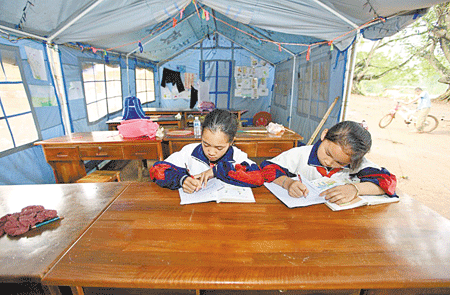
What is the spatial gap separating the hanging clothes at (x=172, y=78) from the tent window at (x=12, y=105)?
19.0 feet

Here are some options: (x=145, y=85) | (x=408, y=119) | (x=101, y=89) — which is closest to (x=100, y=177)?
(x=101, y=89)

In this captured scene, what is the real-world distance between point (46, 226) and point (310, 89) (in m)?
5.06

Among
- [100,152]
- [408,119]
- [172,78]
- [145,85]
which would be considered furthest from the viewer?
[408,119]

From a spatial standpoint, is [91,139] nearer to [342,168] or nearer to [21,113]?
[21,113]

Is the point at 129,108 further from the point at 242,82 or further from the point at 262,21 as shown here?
the point at 242,82

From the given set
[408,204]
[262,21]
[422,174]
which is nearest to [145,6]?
[262,21]

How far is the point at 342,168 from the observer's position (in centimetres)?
140

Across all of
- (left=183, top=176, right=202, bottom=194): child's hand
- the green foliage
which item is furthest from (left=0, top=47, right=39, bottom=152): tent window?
the green foliage

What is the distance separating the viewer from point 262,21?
2.84 m

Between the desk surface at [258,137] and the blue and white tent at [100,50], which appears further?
the desk surface at [258,137]

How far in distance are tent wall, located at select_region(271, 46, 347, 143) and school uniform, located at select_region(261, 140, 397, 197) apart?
95.7 inches

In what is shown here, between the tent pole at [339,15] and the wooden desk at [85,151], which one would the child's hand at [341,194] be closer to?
the wooden desk at [85,151]

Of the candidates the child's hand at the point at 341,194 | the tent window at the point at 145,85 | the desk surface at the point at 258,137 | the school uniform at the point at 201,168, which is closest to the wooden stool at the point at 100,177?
the desk surface at the point at 258,137

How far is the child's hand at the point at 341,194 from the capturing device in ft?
3.61
